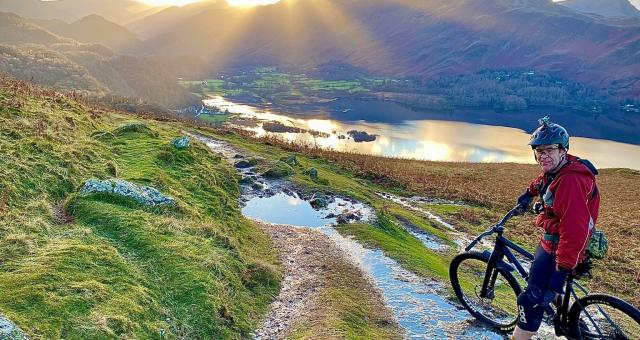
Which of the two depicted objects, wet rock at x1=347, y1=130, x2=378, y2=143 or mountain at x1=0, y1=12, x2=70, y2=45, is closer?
wet rock at x1=347, y1=130, x2=378, y2=143

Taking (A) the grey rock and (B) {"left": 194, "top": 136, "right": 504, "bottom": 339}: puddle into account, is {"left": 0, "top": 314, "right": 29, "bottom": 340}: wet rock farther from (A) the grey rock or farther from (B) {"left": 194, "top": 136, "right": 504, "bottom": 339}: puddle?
(A) the grey rock

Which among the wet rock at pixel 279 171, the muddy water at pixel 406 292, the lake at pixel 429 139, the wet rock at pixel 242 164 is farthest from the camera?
the lake at pixel 429 139

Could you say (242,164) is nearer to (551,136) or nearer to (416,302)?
(416,302)

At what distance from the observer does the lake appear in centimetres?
7550

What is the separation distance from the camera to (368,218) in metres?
17.4

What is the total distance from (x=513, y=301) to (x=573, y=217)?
6260 millimetres

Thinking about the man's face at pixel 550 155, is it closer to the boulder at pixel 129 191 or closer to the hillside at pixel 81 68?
the boulder at pixel 129 191

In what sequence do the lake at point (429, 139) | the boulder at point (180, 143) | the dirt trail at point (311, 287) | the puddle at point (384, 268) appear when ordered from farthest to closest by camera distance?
the lake at point (429, 139), the boulder at point (180, 143), the puddle at point (384, 268), the dirt trail at point (311, 287)

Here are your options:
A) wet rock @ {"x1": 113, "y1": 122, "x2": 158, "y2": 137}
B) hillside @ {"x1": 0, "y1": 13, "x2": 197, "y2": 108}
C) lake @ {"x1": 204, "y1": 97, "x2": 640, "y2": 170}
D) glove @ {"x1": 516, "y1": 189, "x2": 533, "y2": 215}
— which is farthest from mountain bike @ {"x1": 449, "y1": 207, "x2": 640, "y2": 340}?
hillside @ {"x1": 0, "y1": 13, "x2": 197, "y2": 108}

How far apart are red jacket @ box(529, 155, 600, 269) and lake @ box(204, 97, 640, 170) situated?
5035 cm

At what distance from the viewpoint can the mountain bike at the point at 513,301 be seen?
23.4 ft

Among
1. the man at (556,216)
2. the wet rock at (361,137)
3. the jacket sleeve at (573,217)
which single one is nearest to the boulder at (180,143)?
the man at (556,216)

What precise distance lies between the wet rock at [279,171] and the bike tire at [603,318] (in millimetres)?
16135

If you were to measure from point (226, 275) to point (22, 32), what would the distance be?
188100 mm
